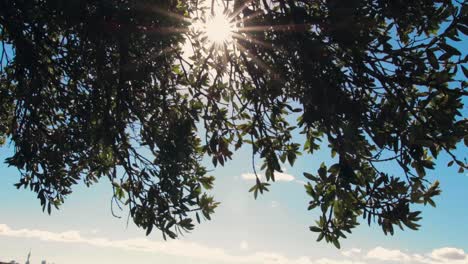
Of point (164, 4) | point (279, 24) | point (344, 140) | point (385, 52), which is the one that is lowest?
point (344, 140)

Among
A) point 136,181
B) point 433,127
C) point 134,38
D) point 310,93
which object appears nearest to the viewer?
point 433,127

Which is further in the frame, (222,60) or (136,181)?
(136,181)

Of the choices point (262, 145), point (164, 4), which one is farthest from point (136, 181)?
point (164, 4)

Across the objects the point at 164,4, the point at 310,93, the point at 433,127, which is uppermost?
the point at 164,4

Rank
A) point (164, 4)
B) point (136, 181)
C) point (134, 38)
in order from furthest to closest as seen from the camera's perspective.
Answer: point (136, 181) → point (134, 38) → point (164, 4)

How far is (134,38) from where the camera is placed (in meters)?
7.09

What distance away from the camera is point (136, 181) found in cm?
833

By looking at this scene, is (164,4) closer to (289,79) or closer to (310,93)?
(289,79)

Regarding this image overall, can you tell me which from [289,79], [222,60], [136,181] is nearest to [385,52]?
[289,79]

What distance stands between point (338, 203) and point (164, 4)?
440 cm

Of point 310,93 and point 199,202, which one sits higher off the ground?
point 310,93

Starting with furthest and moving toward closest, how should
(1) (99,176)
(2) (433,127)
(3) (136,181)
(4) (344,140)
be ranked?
(1) (99,176) → (3) (136,181) → (2) (433,127) → (4) (344,140)

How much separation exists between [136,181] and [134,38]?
3094mm

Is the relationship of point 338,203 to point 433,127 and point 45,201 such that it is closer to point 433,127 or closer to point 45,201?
point 433,127
